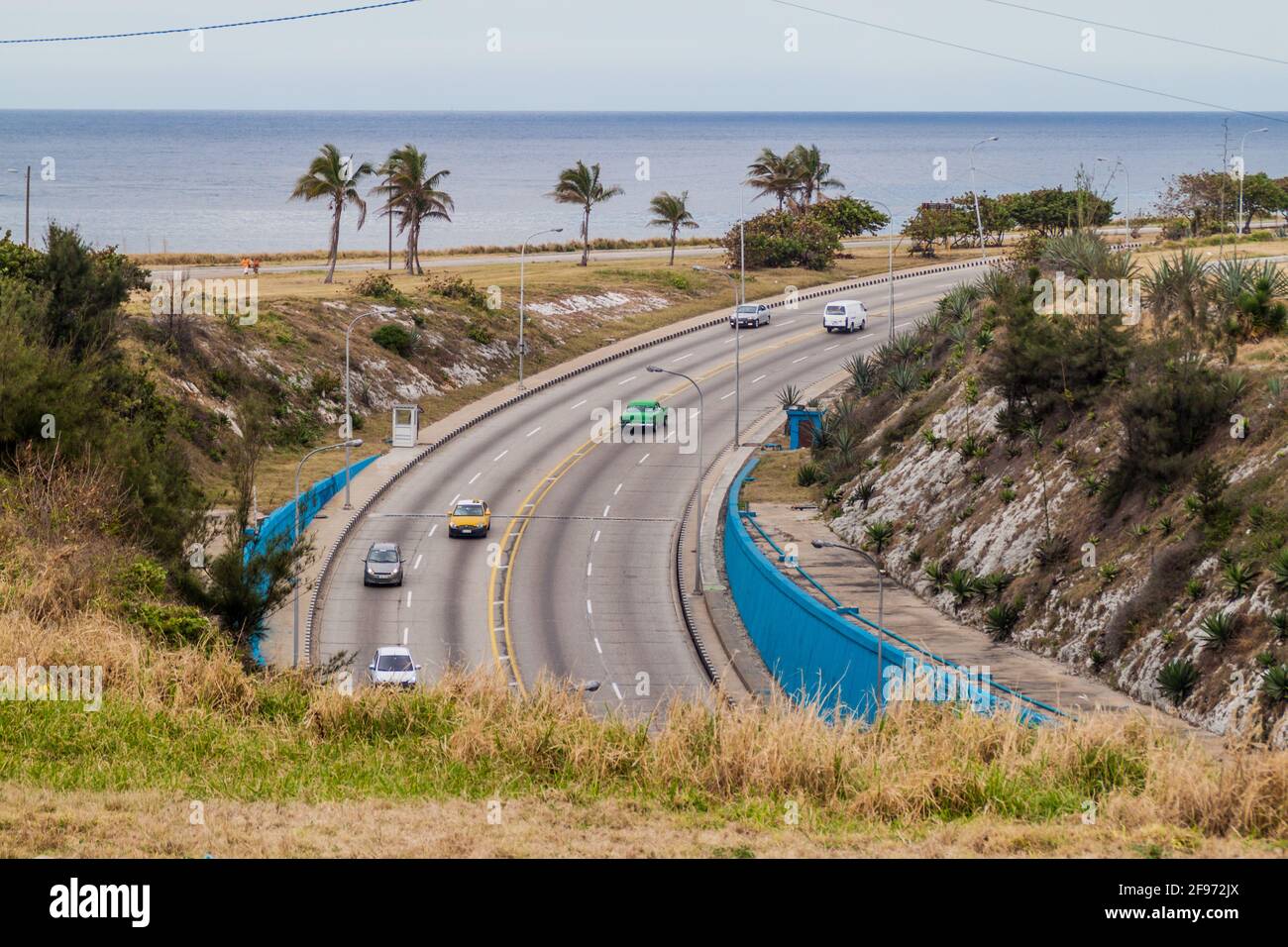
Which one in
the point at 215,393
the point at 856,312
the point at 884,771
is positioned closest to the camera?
the point at 884,771

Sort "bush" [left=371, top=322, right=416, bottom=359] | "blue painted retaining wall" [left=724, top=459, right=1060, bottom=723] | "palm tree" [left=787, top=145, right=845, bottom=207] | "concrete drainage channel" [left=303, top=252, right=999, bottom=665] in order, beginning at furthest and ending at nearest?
"palm tree" [left=787, top=145, right=845, bottom=207] < "bush" [left=371, top=322, right=416, bottom=359] < "concrete drainage channel" [left=303, top=252, right=999, bottom=665] < "blue painted retaining wall" [left=724, top=459, right=1060, bottom=723]

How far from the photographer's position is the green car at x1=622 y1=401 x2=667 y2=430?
246 ft

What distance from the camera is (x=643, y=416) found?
7512 centimetres

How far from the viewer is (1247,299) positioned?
4691 cm

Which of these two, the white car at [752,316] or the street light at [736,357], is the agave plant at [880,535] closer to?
the street light at [736,357]

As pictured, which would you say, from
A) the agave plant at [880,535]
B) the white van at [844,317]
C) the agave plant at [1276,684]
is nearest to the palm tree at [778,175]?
the white van at [844,317]

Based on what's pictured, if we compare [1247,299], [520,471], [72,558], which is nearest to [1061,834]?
[72,558]

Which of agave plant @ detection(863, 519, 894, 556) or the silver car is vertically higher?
agave plant @ detection(863, 519, 894, 556)

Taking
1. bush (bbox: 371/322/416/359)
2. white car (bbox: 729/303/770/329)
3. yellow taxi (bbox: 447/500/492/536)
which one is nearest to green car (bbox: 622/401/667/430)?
bush (bbox: 371/322/416/359)

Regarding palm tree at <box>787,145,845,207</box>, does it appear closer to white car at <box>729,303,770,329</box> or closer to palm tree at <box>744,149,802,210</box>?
palm tree at <box>744,149,802,210</box>

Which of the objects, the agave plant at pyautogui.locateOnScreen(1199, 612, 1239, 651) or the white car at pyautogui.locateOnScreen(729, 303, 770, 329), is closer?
the agave plant at pyautogui.locateOnScreen(1199, 612, 1239, 651)

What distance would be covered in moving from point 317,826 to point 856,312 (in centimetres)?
8438

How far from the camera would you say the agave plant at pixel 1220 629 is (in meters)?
33.5

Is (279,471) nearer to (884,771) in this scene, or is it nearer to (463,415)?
(463,415)
